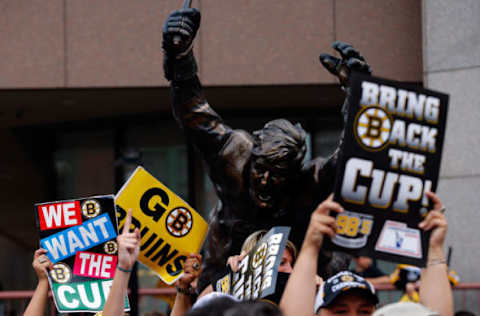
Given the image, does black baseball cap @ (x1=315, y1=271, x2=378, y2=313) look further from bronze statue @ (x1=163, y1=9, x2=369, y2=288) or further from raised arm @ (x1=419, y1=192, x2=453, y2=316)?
bronze statue @ (x1=163, y1=9, x2=369, y2=288)

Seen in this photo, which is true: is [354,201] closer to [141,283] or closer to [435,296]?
[435,296]

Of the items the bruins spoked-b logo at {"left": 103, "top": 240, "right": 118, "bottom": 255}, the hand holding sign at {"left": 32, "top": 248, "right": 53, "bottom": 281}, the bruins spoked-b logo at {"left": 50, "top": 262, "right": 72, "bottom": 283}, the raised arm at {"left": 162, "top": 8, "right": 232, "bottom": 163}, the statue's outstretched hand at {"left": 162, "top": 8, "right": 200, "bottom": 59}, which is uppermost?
the statue's outstretched hand at {"left": 162, "top": 8, "right": 200, "bottom": 59}

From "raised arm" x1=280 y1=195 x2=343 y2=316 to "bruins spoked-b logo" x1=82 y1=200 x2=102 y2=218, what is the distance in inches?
79.8

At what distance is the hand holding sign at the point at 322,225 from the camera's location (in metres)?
3.39

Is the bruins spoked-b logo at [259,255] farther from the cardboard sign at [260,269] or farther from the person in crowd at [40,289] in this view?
the person in crowd at [40,289]

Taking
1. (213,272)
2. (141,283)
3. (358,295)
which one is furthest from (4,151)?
(358,295)

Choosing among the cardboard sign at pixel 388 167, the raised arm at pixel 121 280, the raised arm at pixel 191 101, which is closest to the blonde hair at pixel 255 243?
the raised arm at pixel 191 101

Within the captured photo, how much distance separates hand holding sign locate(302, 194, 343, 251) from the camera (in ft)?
11.1

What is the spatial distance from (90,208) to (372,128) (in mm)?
2256

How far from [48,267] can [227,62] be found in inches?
300

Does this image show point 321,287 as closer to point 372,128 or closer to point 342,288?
point 342,288

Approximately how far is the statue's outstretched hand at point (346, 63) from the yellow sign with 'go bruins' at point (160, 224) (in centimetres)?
127

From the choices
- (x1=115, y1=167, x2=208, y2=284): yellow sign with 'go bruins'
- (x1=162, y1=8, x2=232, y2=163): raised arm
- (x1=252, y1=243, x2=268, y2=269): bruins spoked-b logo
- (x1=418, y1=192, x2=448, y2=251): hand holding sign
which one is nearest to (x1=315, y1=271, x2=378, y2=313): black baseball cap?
(x1=418, y1=192, x2=448, y2=251): hand holding sign

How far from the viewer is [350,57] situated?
5.22 metres
